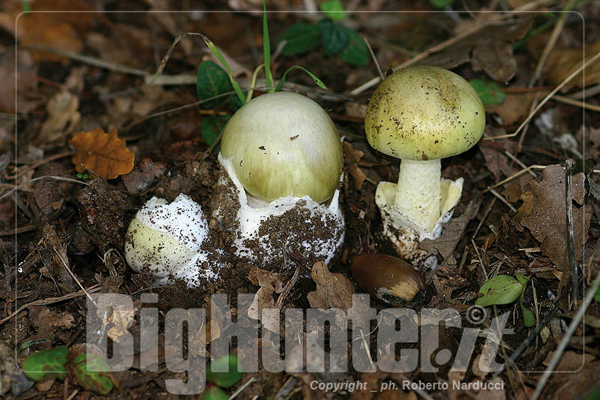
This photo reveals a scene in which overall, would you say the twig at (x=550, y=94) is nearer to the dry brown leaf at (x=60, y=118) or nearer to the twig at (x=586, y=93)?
the twig at (x=586, y=93)

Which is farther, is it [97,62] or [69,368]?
[97,62]

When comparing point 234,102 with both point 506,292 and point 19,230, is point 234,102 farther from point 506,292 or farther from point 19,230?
point 506,292

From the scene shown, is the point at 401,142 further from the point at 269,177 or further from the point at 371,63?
the point at 371,63

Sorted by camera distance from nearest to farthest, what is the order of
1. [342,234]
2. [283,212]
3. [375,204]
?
[283,212] → [342,234] → [375,204]

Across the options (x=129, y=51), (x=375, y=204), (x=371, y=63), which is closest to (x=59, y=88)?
(x=129, y=51)

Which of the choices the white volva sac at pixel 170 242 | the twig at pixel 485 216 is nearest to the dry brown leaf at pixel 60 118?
the white volva sac at pixel 170 242

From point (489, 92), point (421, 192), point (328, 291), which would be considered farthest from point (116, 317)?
point (489, 92)
